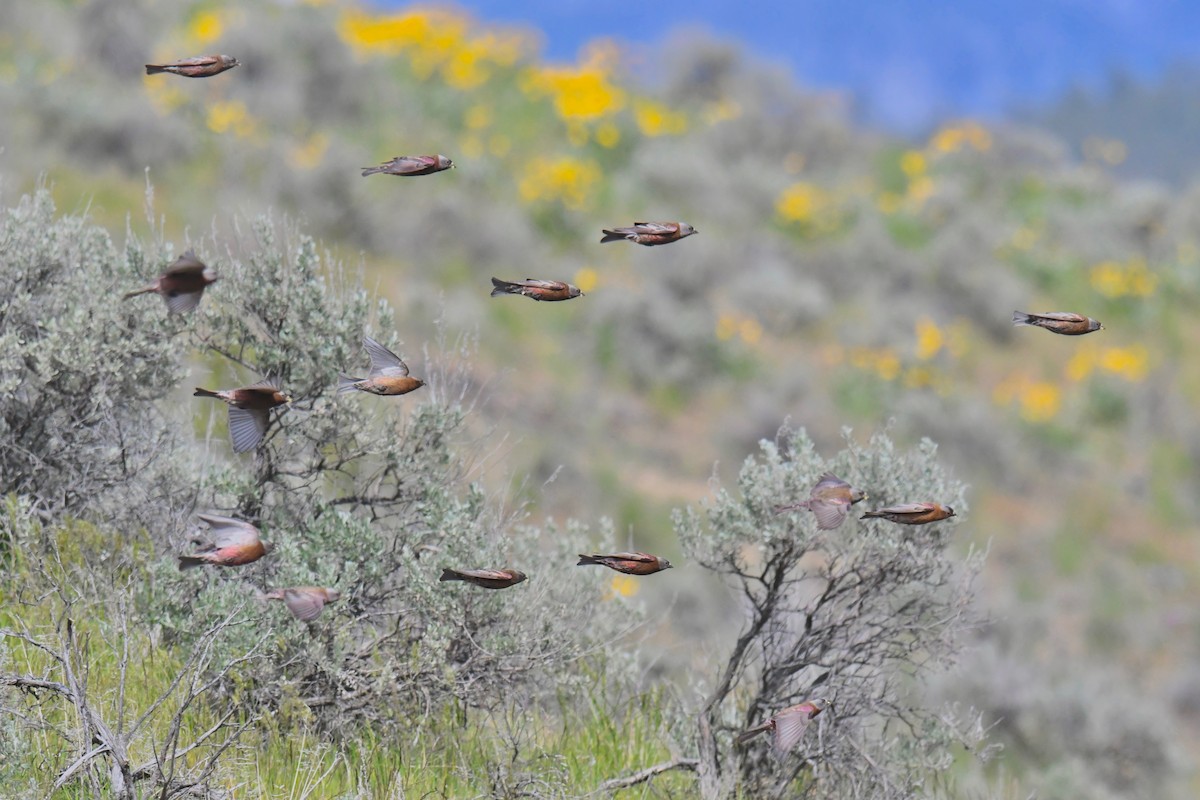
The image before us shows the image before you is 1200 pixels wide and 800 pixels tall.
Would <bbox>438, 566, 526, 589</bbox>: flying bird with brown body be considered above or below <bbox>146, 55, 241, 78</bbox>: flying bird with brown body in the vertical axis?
below

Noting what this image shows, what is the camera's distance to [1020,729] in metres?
9.82

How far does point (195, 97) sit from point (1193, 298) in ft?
46.9

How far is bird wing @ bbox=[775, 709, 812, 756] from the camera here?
130 inches

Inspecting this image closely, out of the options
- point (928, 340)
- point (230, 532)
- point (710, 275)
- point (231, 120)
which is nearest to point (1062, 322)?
point (230, 532)

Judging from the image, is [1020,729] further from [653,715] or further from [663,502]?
[653,715]

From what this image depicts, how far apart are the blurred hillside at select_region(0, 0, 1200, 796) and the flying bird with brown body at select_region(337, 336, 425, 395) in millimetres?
7066

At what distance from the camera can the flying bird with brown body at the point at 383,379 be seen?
11.3 ft

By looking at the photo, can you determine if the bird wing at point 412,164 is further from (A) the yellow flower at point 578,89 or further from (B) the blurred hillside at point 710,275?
(A) the yellow flower at point 578,89

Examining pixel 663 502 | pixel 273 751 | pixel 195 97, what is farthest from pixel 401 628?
pixel 195 97

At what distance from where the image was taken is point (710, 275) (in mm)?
16156

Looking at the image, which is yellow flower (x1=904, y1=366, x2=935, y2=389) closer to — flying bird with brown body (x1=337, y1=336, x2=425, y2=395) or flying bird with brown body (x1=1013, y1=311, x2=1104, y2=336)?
flying bird with brown body (x1=1013, y1=311, x2=1104, y2=336)

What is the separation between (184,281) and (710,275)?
44.1ft

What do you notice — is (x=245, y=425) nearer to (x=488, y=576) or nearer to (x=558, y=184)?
(x=488, y=576)

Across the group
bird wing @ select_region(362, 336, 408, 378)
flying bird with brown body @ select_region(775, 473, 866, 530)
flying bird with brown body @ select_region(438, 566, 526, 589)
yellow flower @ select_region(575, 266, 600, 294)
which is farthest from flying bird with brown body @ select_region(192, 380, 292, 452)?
yellow flower @ select_region(575, 266, 600, 294)
